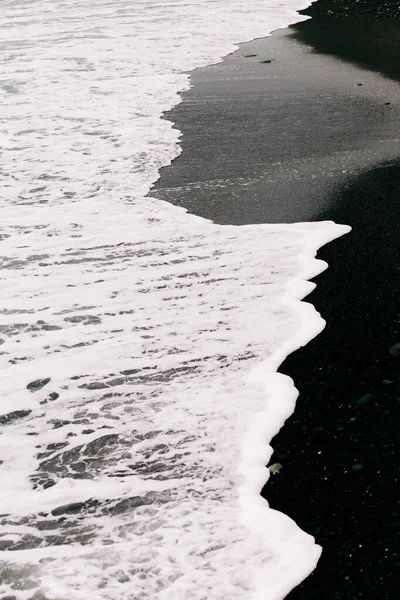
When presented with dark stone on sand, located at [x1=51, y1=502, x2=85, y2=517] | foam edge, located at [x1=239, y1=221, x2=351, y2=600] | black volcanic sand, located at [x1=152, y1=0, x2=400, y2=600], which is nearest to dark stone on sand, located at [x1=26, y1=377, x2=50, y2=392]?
dark stone on sand, located at [x1=51, y1=502, x2=85, y2=517]

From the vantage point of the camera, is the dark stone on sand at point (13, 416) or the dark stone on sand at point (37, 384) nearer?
the dark stone on sand at point (13, 416)

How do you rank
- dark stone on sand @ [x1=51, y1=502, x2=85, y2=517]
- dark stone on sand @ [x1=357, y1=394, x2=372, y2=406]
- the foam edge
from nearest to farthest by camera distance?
1. the foam edge
2. dark stone on sand @ [x1=51, y1=502, x2=85, y2=517]
3. dark stone on sand @ [x1=357, y1=394, x2=372, y2=406]

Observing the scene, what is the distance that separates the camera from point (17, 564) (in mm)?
2977

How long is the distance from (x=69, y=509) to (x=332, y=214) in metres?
3.99

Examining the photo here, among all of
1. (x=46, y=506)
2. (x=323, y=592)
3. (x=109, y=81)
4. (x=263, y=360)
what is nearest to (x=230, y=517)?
(x=323, y=592)

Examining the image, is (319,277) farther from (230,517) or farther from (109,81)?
(109,81)

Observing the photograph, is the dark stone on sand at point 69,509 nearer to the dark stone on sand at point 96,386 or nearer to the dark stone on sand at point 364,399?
the dark stone on sand at point 96,386

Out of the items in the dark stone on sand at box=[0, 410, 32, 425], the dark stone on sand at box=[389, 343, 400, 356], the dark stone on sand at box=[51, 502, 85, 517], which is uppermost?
the dark stone on sand at box=[389, 343, 400, 356]

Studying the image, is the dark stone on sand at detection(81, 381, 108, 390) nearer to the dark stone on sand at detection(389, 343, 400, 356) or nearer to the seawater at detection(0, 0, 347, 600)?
the seawater at detection(0, 0, 347, 600)

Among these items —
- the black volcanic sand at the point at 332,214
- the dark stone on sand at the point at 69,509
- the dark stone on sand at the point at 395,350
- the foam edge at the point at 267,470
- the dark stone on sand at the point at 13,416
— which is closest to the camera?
the foam edge at the point at 267,470

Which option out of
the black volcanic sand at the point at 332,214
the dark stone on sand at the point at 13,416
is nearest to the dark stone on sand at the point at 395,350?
the black volcanic sand at the point at 332,214

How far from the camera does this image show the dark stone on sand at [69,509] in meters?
3.27

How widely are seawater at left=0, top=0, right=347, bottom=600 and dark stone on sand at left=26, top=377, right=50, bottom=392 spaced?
13mm

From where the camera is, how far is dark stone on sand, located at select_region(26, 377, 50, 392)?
4.22m
